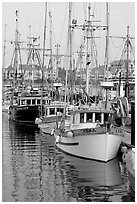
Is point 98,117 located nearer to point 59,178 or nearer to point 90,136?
point 90,136

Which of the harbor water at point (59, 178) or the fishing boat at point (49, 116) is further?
the fishing boat at point (49, 116)

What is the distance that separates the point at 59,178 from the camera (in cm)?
1688

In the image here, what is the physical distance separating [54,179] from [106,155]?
4.18 metres

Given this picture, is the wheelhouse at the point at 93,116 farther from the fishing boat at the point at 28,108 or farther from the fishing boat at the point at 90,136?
the fishing boat at the point at 28,108

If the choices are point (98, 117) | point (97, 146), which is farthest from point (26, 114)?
point (97, 146)

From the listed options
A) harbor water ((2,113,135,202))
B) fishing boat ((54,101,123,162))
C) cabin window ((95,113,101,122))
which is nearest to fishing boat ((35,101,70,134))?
harbor water ((2,113,135,202))

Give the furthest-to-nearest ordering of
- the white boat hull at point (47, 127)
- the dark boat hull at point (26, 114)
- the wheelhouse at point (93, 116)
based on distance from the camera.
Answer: the dark boat hull at point (26, 114) < the white boat hull at point (47, 127) < the wheelhouse at point (93, 116)

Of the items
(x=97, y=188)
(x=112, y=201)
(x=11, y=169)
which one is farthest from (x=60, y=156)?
→ (x=112, y=201)

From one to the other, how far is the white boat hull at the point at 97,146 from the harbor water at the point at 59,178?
0.33 m

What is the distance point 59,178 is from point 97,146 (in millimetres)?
3738

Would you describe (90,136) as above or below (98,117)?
below

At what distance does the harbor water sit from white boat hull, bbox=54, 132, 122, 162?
33 centimetres

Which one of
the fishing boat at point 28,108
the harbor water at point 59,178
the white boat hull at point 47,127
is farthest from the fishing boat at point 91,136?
the fishing boat at point 28,108

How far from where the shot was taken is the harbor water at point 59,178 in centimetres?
1388
